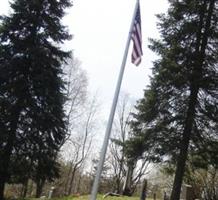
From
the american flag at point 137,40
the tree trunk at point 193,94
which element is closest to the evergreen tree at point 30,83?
the tree trunk at point 193,94

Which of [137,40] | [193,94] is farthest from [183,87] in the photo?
[137,40]

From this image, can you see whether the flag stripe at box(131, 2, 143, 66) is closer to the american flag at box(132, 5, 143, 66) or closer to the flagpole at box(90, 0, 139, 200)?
the american flag at box(132, 5, 143, 66)

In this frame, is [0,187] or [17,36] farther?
[17,36]

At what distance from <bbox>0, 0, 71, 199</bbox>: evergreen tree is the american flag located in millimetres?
10320

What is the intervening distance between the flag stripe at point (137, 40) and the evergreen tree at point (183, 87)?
687 cm

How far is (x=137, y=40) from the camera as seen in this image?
12.4 metres

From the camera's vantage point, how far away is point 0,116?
70.1 feet

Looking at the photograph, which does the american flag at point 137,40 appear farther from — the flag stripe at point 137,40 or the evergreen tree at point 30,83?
the evergreen tree at point 30,83

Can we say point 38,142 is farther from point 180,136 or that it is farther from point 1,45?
point 180,136

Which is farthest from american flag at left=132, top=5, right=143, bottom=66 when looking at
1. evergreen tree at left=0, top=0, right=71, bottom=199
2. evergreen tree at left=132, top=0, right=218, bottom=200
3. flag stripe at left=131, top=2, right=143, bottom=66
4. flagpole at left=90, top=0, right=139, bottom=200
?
evergreen tree at left=0, top=0, right=71, bottom=199

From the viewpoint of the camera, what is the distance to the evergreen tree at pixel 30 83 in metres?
21.5

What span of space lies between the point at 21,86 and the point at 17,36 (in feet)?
10.4

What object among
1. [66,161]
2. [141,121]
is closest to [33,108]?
[141,121]

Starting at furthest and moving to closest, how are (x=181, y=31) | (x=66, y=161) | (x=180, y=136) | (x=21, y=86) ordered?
(x=66, y=161)
(x=21, y=86)
(x=181, y=31)
(x=180, y=136)
